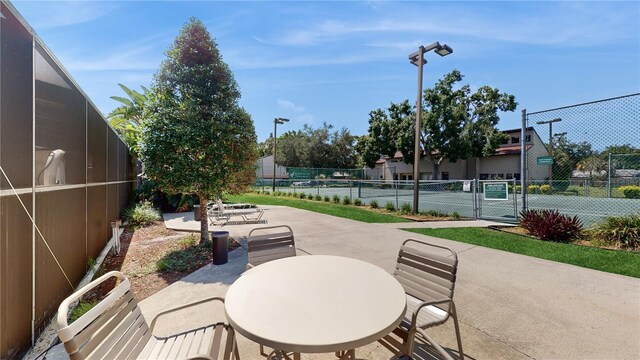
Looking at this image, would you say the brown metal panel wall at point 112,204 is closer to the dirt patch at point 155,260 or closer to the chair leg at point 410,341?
the dirt patch at point 155,260

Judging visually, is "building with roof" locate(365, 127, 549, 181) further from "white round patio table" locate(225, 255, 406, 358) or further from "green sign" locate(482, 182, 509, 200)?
"white round patio table" locate(225, 255, 406, 358)

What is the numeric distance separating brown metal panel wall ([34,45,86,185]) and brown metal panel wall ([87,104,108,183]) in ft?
1.26

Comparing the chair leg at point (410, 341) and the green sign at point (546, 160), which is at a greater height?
the green sign at point (546, 160)

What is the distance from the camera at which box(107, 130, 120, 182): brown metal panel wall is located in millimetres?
7308

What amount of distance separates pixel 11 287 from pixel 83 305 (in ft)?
4.39

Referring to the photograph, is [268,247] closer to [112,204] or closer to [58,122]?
[58,122]

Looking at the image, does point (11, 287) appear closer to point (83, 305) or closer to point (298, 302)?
point (83, 305)

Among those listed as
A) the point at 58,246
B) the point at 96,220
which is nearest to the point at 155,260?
the point at 96,220

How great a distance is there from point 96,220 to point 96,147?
60.0 inches

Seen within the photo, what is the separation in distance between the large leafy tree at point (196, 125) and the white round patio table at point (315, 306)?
416cm

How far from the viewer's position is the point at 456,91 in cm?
3228

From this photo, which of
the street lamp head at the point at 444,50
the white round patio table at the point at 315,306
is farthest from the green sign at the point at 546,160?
the white round patio table at the point at 315,306

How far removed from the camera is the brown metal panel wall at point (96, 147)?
5328mm

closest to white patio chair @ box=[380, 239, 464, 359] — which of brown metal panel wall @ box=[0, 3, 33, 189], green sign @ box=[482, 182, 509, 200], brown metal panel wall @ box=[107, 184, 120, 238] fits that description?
Answer: brown metal panel wall @ box=[0, 3, 33, 189]
